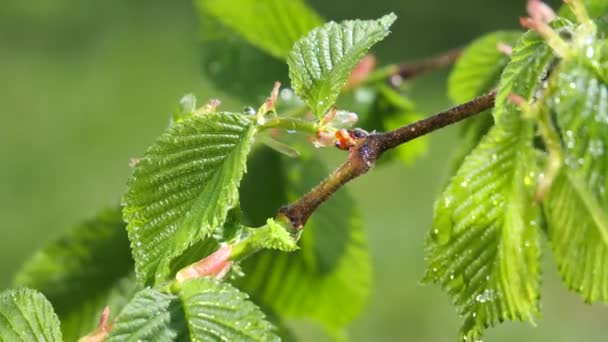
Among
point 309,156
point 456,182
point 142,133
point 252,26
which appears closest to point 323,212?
point 309,156

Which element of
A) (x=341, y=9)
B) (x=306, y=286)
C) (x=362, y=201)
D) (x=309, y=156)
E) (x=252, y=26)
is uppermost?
(x=341, y=9)

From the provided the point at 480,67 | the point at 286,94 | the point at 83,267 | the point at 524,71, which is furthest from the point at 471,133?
the point at 83,267

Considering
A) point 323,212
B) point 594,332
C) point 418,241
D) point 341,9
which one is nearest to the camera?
point 323,212

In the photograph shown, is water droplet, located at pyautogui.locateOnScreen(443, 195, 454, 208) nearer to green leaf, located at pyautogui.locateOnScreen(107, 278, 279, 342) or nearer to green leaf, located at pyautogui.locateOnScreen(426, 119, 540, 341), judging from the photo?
green leaf, located at pyautogui.locateOnScreen(426, 119, 540, 341)

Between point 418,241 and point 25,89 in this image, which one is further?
point 25,89

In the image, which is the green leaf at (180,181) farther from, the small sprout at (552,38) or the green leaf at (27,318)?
the small sprout at (552,38)

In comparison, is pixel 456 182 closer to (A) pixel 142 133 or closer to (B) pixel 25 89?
(A) pixel 142 133

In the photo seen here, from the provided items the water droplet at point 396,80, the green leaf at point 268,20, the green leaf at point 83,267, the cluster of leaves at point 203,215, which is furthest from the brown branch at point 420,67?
the green leaf at point 83,267
